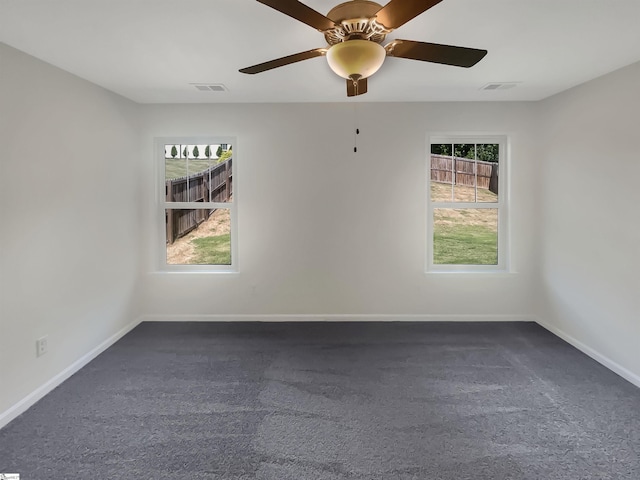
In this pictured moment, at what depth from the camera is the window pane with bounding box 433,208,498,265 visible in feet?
13.1

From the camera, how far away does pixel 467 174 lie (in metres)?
3.96

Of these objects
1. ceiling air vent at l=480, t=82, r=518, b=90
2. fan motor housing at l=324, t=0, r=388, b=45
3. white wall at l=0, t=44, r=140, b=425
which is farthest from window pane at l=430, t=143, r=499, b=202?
white wall at l=0, t=44, r=140, b=425

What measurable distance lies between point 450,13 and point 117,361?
11.4 ft

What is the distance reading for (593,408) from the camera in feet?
7.49

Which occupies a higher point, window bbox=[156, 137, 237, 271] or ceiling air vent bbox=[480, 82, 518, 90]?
ceiling air vent bbox=[480, 82, 518, 90]

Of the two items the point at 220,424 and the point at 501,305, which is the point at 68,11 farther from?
the point at 501,305

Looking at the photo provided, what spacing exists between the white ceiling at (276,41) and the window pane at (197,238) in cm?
135

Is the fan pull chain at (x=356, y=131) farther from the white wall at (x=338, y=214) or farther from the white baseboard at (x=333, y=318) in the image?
the white baseboard at (x=333, y=318)

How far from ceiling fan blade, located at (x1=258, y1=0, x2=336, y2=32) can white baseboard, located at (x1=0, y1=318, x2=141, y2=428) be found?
109 inches

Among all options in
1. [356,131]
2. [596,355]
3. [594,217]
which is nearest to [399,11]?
[356,131]

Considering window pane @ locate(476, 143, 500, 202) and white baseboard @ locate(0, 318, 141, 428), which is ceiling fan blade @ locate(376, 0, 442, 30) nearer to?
window pane @ locate(476, 143, 500, 202)

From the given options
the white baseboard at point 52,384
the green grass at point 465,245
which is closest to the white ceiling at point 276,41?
the green grass at point 465,245

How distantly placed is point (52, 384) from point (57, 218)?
122 cm

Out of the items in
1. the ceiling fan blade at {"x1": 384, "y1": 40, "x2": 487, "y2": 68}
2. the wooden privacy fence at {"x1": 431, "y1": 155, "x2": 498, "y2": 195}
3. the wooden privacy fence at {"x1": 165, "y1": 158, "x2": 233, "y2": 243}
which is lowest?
the wooden privacy fence at {"x1": 165, "y1": 158, "x2": 233, "y2": 243}
